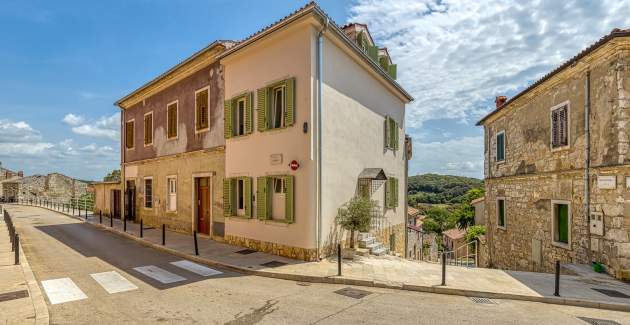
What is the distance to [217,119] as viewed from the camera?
13.3 metres

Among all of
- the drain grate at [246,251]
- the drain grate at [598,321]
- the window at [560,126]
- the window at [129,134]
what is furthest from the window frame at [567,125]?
the window at [129,134]

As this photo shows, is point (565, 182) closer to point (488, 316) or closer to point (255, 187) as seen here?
point (488, 316)

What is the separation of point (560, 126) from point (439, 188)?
332ft

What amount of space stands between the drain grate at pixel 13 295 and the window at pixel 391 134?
43.2 ft

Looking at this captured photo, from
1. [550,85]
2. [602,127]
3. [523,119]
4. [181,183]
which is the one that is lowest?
[181,183]

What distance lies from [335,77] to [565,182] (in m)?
8.10

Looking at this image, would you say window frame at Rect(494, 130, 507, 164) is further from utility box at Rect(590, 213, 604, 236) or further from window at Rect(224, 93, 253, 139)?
window at Rect(224, 93, 253, 139)

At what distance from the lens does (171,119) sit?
16.5 metres

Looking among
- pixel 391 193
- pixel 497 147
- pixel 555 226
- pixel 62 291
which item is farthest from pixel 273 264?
pixel 497 147

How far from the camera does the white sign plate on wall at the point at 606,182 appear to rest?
801 cm

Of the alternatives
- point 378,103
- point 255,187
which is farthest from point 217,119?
point 378,103

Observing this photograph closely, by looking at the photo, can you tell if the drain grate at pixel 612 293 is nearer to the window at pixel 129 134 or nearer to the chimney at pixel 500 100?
the chimney at pixel 500 100

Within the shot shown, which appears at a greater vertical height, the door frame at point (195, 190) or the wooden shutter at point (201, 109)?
the wooden shutter at point (201, 109)

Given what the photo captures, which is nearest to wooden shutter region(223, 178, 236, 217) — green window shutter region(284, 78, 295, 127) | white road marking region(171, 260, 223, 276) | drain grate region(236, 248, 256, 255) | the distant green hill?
drain grate region(236, 248, 256, 255)
